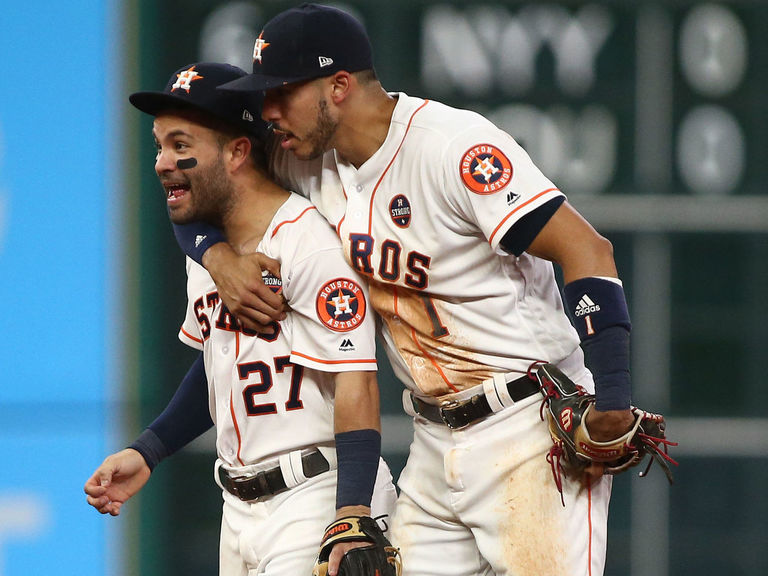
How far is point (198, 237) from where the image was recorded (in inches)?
101

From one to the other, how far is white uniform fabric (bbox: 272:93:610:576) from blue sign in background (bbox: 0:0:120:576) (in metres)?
2.42

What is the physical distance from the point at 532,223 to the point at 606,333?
23 centimetres

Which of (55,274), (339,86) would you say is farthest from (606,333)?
(55,274)

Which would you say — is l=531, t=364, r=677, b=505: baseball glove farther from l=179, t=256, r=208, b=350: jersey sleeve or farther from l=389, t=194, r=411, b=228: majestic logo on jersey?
l=179, t=256, r=208, b=350: jersey sleeve

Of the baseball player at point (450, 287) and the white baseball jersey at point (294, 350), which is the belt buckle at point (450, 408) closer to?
the baseball player at point (450, 287)

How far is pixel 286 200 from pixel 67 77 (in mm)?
2467

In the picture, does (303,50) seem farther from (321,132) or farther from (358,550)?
(358,550)

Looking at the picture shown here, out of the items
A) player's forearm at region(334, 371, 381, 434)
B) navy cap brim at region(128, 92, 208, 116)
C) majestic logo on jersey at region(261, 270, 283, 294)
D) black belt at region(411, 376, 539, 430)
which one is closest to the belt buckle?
black belt at region(411, 376, 539, 430)

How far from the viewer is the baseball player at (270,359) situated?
2375 millimetres

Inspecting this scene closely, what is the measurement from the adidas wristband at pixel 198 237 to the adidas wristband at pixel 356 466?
476mm

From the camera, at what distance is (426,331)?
243 cm

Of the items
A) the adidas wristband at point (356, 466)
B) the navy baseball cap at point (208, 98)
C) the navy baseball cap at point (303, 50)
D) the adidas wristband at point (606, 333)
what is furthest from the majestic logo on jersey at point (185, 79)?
the adidas wristband at point (606, 333)

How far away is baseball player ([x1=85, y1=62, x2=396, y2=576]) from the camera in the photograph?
238 centimetres

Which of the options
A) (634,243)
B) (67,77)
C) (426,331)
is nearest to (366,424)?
(426,331)
